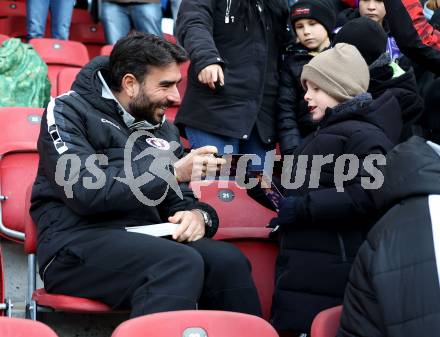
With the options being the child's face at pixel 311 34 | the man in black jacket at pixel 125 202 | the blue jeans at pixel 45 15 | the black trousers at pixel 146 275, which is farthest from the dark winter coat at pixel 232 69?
the blue jeans at pixel 45 15

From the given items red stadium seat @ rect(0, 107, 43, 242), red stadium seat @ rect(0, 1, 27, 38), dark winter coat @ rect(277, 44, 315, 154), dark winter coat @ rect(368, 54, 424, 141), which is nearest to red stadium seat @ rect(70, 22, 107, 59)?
red stadium seat @ rect(0, 1, 27, 38)

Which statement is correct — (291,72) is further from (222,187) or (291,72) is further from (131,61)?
(131,61)

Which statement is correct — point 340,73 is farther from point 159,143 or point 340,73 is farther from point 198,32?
point 198,32

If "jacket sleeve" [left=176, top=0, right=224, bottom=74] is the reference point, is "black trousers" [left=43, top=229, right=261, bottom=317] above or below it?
below

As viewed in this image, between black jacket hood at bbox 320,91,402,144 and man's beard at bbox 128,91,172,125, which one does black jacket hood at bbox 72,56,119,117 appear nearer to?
man's beard at bbox 128,91,172,125

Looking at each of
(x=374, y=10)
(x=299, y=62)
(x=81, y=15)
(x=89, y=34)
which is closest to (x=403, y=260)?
(x=299, y=62)

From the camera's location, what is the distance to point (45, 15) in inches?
273

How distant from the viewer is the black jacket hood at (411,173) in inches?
84.3

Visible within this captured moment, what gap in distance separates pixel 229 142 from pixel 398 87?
915 millimetres

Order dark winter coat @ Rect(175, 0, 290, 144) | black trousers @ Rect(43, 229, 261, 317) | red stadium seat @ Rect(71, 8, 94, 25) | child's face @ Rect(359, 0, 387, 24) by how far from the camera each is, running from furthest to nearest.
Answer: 1. red stadium seat @ Rect(71, 8, 94, 25)
2. child's face @ Rect(359, 0, 387, 24)
3. dark winter coat @ Rect(175, 0, 290, 144)
4. black trousers @ Rect(43, 229, 261, 317)

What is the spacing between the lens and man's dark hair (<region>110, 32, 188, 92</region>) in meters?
3.53

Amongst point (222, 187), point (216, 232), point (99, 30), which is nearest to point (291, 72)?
point (222, 187)

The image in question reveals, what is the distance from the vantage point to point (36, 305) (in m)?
3.33

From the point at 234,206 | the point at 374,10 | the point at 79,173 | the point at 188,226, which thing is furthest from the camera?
the point at 374,10
